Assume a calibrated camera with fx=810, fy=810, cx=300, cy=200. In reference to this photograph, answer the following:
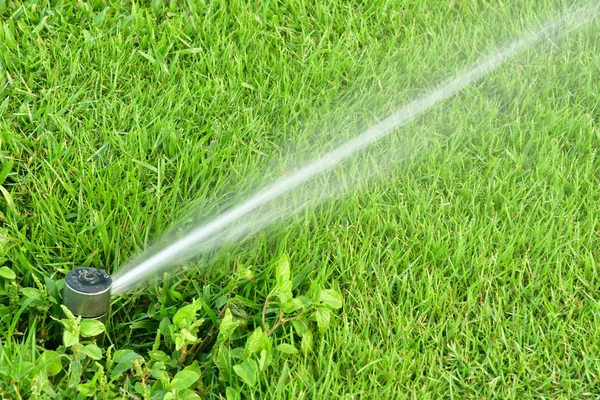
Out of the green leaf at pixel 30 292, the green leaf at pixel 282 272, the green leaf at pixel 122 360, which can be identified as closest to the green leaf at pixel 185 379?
the green leaf at pixel 122 360

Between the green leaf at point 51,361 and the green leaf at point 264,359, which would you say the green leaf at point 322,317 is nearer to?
the green leaf at point 264,359

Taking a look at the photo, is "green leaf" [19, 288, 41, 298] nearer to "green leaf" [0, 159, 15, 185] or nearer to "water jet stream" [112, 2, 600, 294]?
"water jet stream" [112, 2, 600, 294]

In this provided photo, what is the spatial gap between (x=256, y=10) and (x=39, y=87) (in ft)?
3.22

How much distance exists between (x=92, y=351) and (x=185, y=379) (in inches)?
9.8

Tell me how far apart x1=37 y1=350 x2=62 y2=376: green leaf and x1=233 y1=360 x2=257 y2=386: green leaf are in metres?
0.45

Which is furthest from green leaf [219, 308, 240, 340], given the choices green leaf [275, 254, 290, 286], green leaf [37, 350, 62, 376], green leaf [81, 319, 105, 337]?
green leaf [37, 350, 62, 376]

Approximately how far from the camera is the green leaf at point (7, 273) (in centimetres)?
222

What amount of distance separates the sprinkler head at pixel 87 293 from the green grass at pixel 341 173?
0.18m

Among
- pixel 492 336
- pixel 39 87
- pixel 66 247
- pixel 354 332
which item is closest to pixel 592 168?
pixel 492 336

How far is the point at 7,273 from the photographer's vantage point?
223cm

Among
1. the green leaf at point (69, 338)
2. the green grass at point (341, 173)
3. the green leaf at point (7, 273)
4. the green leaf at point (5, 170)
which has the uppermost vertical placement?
the green leaf at point (5, 170)

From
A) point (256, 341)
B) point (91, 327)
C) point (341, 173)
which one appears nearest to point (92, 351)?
point (91, 327)

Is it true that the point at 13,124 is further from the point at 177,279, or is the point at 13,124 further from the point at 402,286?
the point at 402,286

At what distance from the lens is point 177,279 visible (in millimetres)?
2439
